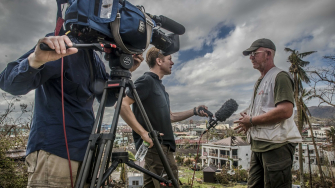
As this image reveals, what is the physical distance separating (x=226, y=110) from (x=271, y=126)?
0.48 m

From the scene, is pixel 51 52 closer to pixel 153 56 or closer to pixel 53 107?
pixel 53 107

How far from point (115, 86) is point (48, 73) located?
1.09 feet

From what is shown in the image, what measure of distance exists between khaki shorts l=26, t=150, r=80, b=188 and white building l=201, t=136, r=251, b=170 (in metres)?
17.9

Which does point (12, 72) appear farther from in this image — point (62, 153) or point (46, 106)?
point (62, 153)

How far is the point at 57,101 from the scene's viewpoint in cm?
108

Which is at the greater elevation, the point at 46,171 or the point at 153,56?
the point at 153,56

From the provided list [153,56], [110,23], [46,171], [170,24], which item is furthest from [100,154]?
[153,56]

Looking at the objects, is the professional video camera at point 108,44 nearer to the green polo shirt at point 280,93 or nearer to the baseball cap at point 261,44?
the green polo shirt at point 280,93

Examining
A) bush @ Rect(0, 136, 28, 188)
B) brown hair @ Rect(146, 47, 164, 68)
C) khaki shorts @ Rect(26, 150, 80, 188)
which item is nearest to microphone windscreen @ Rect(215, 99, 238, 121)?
brown hair @ Rect(146, 47, 164, 68)

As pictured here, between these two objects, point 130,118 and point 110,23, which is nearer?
point 110,23

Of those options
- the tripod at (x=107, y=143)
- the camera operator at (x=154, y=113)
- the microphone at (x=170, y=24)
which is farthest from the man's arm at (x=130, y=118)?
the microphone at (x=170, y=24)

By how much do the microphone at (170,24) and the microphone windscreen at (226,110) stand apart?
102 centimetres

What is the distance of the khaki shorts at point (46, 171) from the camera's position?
0.98m

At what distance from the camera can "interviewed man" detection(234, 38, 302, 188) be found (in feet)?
6.09
